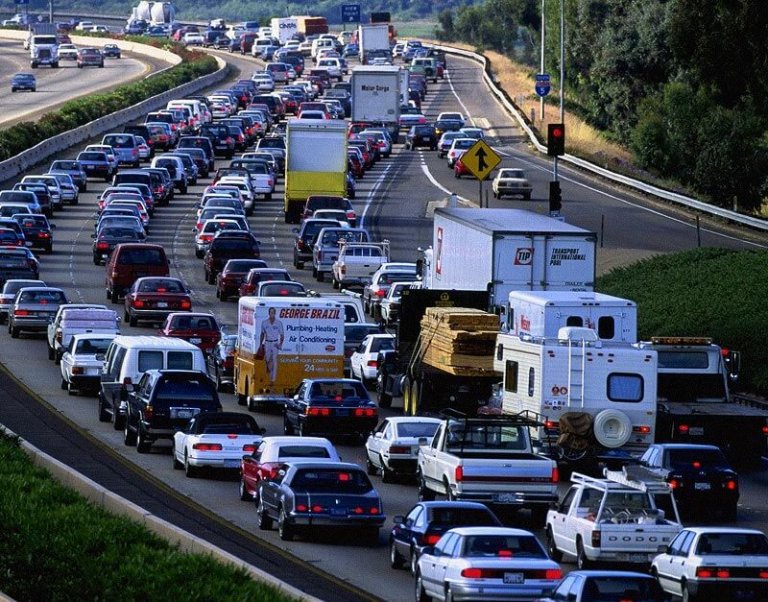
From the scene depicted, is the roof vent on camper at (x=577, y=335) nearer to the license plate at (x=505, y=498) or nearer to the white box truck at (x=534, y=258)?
the license plate at (x=505, y=498)

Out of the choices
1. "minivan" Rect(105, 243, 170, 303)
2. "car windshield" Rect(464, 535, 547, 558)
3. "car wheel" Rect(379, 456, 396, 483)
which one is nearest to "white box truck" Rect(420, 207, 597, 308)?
"car wheel" Rect(379, 456, 396, 483)

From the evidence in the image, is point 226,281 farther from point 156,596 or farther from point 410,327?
point 156,596

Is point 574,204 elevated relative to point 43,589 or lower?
lower

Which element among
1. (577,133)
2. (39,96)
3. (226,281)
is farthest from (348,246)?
(39,96)

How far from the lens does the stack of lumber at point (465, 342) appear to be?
36.9 metres

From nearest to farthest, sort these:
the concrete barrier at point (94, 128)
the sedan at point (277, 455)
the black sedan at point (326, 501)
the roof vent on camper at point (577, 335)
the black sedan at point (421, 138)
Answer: the black sedan at point (326, 501), the sedan at point (277, 455), the roof vent on camper at point (577, 335), the concrete barrier at point (94, 128), the black sedan at point (421, 138)

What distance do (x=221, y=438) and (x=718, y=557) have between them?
39.4 ft

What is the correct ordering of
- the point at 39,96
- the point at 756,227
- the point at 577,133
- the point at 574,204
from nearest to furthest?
the point at 756,227, the point at 574,204, the point at 577,133, the point at 39,96

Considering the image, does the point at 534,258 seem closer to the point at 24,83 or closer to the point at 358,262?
the point at 358,262

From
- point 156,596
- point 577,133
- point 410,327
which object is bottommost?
point 577,133

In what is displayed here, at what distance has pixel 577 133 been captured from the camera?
359 feet

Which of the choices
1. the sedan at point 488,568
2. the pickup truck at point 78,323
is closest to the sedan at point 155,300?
the pickup truck at point 78,323

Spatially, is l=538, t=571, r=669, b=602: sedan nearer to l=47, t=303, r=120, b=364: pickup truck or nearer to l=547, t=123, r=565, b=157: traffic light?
l=47, t=303, r=120, b=364: pickup truck

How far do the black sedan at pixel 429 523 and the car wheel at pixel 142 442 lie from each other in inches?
439
